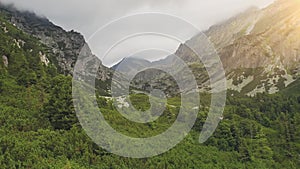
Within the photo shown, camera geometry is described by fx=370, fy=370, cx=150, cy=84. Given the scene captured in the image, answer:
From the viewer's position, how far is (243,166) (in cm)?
4644

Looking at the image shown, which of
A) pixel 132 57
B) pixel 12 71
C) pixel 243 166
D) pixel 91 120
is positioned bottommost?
pixel 243 166

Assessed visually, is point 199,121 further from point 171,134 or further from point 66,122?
point 66,122

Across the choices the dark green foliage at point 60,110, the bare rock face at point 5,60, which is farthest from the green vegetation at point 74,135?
the bare rock face at point 5,60

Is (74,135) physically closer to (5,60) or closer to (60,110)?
(60,110)

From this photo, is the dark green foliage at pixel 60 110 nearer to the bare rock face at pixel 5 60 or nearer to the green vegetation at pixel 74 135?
the green vegetation at pixel 74 135

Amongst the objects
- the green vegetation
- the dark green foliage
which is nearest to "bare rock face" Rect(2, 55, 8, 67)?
the green vegetation

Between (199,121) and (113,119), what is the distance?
1904cm

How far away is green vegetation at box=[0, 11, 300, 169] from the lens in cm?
3102

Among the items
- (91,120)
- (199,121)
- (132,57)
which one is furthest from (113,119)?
(199,121)

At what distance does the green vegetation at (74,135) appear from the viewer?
3102 centimetres

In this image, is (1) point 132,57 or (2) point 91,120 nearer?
(1) point 132,57

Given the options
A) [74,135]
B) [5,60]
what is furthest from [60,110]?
[5,60]

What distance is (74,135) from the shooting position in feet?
113

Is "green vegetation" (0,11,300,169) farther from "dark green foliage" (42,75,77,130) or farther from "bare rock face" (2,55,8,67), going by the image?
"bare rock face" (2,55,8,67)
